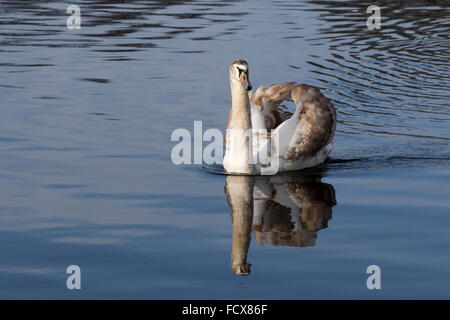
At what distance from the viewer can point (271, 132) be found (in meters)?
15.0

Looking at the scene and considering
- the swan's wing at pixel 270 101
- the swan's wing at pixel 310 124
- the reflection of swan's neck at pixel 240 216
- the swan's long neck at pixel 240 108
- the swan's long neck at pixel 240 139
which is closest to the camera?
the reflection of swan's neck at pixel 240 216

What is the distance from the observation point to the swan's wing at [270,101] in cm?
1534

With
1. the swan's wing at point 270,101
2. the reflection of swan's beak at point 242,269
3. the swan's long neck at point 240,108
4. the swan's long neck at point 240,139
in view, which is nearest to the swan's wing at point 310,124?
the swan's wing at point 270,101

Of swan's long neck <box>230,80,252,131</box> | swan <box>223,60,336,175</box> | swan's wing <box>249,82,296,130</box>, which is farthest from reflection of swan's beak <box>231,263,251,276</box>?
swan's wing <box>249,82,296,130</box>

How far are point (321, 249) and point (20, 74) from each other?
44.6 ft

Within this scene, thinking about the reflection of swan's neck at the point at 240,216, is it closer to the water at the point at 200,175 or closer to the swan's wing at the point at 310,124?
the water at the point at 200,175

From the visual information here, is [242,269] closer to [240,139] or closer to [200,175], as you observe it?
[240,139]

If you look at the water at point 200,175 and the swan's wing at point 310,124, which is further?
the swan's wing at point 310,124

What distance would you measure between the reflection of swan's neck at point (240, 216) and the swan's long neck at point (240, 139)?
0.55ft

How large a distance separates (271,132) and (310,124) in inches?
23.6

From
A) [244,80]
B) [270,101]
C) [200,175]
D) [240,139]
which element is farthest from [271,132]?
[200,175]
